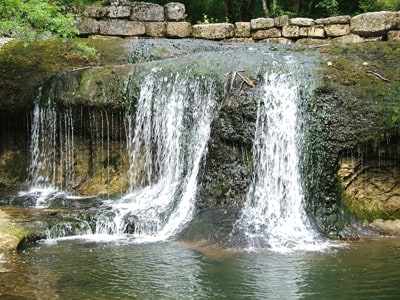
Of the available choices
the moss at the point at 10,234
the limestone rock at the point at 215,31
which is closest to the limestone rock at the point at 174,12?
the limestone rock at the point at 215,31

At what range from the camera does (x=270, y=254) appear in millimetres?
6809

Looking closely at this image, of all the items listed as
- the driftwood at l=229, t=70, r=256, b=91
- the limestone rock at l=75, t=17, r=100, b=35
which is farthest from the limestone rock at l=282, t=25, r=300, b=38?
the limestone rock at l=75, t=17, r=100, b=35

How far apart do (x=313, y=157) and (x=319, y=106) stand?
2.93ft

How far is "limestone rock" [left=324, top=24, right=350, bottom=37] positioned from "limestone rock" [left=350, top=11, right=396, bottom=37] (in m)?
0.15

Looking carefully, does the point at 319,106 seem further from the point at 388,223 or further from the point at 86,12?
the point at 86,12

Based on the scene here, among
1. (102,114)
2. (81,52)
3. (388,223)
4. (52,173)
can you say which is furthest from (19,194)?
(388,223)

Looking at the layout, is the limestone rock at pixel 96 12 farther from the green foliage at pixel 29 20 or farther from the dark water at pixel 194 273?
the dark water at pixel 194 273

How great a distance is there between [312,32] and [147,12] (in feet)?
13.9

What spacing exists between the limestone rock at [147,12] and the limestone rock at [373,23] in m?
4.83

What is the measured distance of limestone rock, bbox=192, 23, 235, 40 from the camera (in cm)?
1343

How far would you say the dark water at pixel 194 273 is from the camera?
5.37m

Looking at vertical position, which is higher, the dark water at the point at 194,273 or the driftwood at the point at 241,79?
the driftwood at the point at 241,79

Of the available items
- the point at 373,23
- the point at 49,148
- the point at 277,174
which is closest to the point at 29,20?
the point at 49,148

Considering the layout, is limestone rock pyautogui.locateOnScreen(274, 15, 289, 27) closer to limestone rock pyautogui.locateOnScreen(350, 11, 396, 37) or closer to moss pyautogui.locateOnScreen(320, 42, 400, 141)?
limestone rock pyautogui.locateOnScreen(350, 11, 396, 37)
